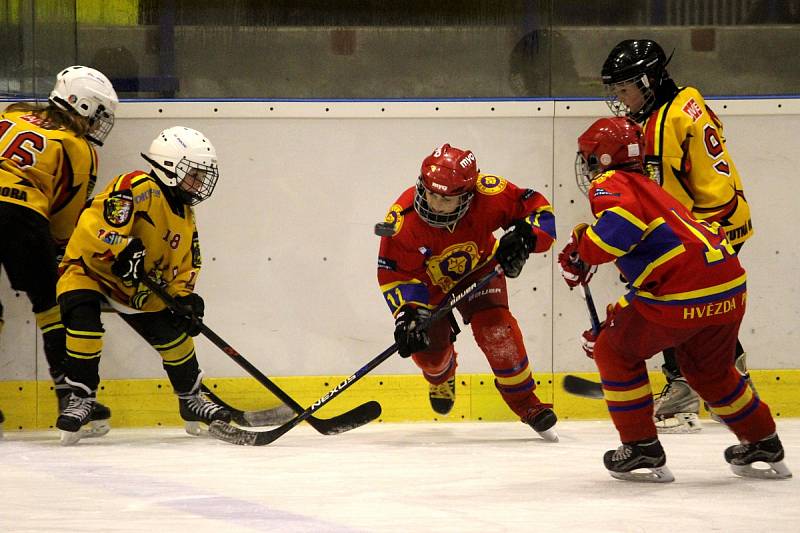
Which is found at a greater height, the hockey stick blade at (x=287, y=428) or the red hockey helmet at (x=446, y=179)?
the red hockey helmet at (x=446, y=179)

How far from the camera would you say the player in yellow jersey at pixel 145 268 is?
3.68 meters

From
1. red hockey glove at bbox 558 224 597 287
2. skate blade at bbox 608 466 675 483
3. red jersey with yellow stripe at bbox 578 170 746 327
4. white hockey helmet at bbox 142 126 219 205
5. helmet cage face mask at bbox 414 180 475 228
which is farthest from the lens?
white hockey helmet at bbox 142 126 219 205

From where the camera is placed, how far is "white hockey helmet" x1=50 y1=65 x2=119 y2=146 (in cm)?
392

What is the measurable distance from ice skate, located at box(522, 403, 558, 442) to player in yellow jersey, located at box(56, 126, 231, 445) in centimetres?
99

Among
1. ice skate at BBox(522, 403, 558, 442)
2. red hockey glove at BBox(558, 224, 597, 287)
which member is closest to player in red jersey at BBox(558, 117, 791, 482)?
red hockey glove at BBox(558, 224, 597, 287)

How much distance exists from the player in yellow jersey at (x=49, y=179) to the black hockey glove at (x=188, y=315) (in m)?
0.44

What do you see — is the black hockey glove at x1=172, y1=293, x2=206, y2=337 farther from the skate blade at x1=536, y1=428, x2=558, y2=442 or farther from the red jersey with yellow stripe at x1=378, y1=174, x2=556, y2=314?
the skate blade at x1=536, y1=428, x2=558, y2=442

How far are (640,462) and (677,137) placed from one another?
4.11 ft

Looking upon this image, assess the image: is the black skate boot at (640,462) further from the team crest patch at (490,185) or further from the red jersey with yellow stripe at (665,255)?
the team crest patch at (490,185)

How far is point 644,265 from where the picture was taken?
2811mm

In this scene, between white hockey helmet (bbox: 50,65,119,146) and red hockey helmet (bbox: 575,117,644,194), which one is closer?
red hockey helmet (bbox: 575,117,644,194)

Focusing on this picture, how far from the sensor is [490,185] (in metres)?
3.70

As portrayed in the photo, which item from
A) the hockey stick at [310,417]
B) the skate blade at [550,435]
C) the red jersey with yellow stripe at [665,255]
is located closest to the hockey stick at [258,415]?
the hockey stick at [310,417]

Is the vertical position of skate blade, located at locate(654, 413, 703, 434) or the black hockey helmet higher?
the black hockey helmet
